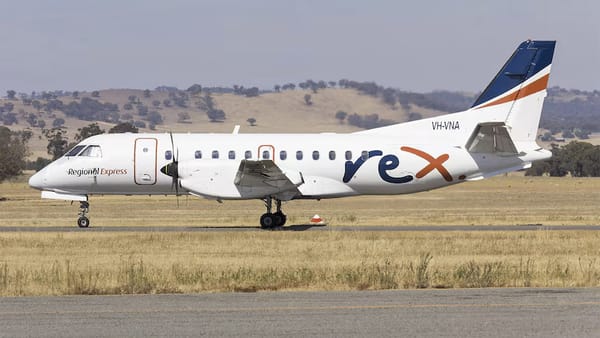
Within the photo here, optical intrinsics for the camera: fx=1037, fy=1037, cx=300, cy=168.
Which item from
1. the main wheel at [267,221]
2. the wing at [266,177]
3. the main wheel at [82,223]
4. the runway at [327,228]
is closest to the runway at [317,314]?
the wing at [266,177]

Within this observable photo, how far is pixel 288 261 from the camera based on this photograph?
2531 centimetres

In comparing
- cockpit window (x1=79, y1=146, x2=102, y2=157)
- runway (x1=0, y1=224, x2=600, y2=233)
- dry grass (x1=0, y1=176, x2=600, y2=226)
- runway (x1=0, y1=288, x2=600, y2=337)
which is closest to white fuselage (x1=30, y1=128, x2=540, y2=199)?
cockpit window (x1=79, y1=146, x2=102, y2=157)

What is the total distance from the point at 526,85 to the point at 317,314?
22.6m

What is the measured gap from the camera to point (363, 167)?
35281mm

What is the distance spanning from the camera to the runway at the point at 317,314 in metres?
13.4

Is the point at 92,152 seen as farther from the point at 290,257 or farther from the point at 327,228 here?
the point at 290,257

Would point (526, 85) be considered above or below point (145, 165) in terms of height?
above

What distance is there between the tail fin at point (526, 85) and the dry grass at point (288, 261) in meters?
4.67

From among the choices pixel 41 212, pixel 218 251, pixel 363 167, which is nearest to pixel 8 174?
pixel 41 212

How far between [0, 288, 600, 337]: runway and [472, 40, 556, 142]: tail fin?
59.7 feet


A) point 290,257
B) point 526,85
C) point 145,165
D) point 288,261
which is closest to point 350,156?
point 526,85

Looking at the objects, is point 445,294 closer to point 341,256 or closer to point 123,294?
point 123,294

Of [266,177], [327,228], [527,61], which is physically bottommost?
[327,228]

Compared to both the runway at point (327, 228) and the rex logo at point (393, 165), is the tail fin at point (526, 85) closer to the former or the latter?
the rex logo at point (393, 165)
